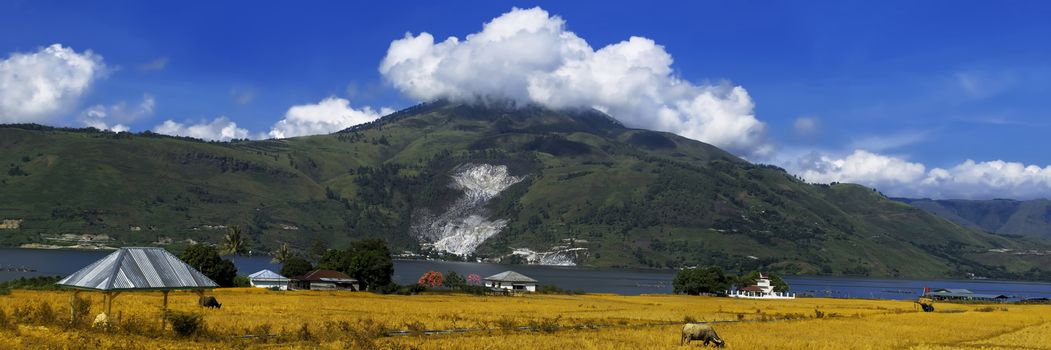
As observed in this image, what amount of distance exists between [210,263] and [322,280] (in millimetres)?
15966

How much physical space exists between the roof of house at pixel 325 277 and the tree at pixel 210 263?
32.5 feet

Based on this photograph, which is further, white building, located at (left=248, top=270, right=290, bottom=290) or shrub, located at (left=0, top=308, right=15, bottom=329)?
white building, located at (left=248, top=270, right=290, bottom=290)

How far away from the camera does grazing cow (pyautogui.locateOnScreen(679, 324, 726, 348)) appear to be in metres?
43.8

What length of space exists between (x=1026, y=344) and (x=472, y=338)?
119 feet

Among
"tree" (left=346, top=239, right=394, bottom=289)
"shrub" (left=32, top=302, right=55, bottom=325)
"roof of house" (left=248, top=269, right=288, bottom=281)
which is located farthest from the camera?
"tree" (left=346, top=239, right=394, bottom=289)

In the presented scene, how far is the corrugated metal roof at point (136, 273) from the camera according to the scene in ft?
131

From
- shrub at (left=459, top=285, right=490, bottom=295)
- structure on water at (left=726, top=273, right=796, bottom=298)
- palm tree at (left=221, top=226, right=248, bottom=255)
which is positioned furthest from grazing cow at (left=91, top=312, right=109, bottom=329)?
structure on water at (left=726, top=273, right=796, bottom=298)

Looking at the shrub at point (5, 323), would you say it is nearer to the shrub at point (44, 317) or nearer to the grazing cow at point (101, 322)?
the shrub at point (44, 317)

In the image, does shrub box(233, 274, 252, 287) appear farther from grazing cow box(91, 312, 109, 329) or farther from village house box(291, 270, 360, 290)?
grazing cow box(91, 312, 109, 329)

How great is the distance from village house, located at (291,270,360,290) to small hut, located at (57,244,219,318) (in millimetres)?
81164

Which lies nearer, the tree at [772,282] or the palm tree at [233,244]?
the palm tree at [233,244]

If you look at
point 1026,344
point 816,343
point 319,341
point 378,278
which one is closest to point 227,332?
point 319,341

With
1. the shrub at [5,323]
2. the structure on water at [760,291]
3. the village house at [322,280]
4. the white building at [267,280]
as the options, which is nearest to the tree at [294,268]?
the village house at [322,280]

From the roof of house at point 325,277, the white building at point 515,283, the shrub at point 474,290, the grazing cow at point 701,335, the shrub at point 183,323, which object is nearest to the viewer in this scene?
the shrub at point 183,323
